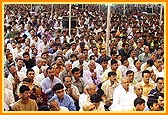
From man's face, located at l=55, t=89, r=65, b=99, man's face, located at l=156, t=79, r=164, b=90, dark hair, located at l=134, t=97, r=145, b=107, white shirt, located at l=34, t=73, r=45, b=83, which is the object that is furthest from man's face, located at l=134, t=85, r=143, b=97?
white shirt, located at l=34, t=73, r=45, b=83

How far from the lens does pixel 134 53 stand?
6820 mm

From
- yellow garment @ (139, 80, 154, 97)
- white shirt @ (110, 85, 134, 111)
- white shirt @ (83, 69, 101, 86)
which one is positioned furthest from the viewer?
white shirt @ (83, 69, 101, 86)

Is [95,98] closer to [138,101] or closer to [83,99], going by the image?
[83,99]

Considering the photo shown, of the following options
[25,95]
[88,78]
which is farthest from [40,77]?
[25,95]

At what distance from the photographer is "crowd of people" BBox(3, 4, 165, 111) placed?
4395 mm

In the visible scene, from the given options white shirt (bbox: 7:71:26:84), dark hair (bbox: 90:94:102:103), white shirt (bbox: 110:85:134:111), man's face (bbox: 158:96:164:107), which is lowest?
white shirt (bbox: 110:85:134:111)

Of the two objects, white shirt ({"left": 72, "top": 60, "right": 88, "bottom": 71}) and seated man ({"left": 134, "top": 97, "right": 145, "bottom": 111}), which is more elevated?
white shirt ({"left": 72, "top": 60, "right": 88, "bottom": 71})

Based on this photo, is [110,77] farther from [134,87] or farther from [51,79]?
[51,79]

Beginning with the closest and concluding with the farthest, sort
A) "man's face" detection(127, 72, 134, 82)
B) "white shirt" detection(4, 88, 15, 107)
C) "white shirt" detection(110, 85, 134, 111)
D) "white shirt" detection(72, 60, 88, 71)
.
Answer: "white shirt" detection(4, 88, 15, 107) → "white shirt" detection(110, 85, 134, 111) → "man's face" detection(127, 72, 134, 82) → "white shirt" detection(72, 60, 88, 71)

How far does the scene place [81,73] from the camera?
231 inches

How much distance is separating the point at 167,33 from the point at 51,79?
1.76 metres

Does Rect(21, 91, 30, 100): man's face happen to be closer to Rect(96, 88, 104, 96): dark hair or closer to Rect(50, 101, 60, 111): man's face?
Rect(50, 101, 60, 111): man's face

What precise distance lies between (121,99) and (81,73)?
1.22 metres

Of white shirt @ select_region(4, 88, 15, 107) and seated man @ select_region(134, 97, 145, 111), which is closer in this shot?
seated man @ select_region(134, 97, 145, 111)
